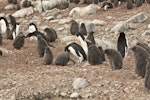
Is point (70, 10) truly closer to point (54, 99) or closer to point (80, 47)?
point (80, 47)

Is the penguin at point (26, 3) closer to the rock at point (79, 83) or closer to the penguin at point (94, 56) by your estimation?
the penguin at point (94, 56)

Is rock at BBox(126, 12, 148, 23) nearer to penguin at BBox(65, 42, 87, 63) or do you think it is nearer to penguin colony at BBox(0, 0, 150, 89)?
penguin colony at BBox(0, 0, 150, 89)

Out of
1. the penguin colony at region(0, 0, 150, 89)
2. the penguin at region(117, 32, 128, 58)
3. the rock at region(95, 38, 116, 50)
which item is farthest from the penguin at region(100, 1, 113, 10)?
the penguin at region(117, 32, 128, 58)

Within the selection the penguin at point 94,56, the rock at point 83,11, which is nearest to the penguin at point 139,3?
the rock at point 83,11

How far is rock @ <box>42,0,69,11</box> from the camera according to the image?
77.2 ft

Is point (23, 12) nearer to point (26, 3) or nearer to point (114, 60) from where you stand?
point (26, 3)

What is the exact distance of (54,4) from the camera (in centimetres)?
2377

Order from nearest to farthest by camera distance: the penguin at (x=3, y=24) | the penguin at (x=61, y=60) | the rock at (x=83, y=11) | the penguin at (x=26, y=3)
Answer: the penguin at (x=61, y=60) < the penguin at (x=3, y=24) < the rock at (x=83, y=11) < the penguin at (x=26, y=3)

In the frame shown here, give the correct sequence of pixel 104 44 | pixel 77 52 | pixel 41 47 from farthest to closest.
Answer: pixel 104 44, pixel 41 47, pixel 77 52

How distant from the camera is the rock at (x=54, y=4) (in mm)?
23516

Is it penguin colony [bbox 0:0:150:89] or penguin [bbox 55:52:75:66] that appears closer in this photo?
penguin colony [bbox 0:0:150:89]

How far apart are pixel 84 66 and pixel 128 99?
3036 mm

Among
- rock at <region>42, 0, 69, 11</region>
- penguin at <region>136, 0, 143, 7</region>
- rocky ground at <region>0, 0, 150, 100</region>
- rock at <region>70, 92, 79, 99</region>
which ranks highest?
penguin at <region>136, 0, 143, 7</region>

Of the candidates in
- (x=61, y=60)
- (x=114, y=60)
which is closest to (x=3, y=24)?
(x=61, y=60)
